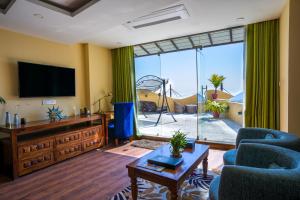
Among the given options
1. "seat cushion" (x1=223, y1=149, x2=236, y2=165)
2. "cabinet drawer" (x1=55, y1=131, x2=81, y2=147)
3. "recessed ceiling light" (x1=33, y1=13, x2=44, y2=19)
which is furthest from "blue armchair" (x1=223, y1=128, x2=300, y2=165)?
"recessed ceiling light" (x1=33, y1=13, x2=44, y2=19)

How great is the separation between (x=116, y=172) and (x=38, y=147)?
4.41ft

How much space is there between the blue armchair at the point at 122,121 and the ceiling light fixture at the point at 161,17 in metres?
1.77

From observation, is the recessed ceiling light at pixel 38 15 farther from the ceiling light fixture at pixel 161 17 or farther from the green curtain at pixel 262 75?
the green curtain at pixel 262 75

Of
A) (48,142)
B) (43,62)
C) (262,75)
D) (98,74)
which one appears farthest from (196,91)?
(43,62)

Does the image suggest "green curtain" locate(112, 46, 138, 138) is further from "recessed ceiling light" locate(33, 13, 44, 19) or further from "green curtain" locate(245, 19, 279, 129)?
"green curtain" locate(245, 19, 279, 129)

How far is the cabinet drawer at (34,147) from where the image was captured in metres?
2.83

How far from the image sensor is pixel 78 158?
3602 mm

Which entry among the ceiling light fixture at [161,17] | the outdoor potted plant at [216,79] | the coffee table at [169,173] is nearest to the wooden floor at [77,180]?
the coffee table at [169,173]

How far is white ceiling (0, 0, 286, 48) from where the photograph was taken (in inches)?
98.0

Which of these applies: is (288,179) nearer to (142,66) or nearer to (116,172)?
(116,172)

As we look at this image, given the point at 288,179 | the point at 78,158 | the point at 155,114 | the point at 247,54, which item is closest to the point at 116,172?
the point at 78,158

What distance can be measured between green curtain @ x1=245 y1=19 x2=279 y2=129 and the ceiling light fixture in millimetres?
1500

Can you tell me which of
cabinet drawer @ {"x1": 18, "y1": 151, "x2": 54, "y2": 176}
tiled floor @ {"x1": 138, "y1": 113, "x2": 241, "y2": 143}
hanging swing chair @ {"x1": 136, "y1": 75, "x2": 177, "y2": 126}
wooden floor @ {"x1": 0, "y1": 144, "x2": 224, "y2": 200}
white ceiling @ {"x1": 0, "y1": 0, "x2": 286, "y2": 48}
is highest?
white ceiling @ {"x1": 0, "y1": 0, "x2": 286, "y2": 48}

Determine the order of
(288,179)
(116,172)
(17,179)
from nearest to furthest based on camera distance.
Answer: (288,179) → (17,179) → (116,172)
